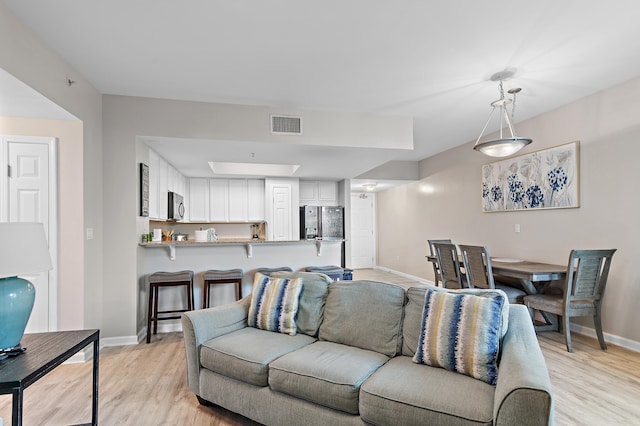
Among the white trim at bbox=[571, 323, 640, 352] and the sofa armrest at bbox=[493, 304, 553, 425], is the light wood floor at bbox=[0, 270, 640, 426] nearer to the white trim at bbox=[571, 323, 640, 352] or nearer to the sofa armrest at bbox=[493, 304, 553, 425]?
the white trim at bbox=[571, 323, 640, 352]

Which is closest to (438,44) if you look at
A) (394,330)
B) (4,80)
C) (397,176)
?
(394,330)

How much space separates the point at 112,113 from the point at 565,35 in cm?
412

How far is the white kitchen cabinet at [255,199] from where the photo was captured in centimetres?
A: 687

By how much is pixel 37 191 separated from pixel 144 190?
0.96m

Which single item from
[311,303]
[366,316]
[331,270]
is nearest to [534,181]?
[331,270]

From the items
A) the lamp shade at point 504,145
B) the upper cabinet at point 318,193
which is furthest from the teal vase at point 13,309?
the upper cabinet at point 318,193

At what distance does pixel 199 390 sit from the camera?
2.30m

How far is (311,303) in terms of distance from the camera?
8.39 feet

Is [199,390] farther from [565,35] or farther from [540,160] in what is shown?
[540,160]

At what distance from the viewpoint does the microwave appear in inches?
211

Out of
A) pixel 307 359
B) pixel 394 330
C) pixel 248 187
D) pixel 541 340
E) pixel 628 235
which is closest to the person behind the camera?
pixel 307 359

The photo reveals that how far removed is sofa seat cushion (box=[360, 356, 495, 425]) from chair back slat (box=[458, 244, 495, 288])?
2.19m

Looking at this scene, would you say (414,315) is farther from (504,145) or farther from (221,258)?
(221,258)

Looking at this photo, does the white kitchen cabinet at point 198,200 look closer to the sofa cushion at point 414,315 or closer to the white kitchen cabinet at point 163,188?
the white kitchen cabinet at point 163,188
